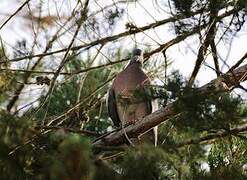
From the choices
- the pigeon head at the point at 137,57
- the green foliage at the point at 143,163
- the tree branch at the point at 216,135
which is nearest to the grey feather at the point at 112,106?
the pigeon head at the point at 137,57

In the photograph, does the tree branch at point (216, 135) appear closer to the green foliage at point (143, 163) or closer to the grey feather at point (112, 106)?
the green foliage at point (143, 163)

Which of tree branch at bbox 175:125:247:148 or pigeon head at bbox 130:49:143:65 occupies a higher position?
pigeon head at bbox 130:49:143:65

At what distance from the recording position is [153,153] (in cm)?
214

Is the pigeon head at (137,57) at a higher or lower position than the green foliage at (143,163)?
higher

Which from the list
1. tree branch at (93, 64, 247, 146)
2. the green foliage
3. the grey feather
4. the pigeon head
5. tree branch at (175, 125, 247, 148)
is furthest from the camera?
the pigeon head

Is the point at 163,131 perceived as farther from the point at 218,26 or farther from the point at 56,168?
the point at 56,168

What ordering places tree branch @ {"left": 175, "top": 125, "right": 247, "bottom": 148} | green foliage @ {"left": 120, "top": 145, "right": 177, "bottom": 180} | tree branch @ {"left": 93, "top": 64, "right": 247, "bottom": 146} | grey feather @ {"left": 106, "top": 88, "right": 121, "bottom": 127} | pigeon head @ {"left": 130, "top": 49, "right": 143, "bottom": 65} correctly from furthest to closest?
pigeon head @ {"left": 130, "top": 49, "right": 143, "bottom": 65}, grey feather @ {"left": 106, "top": 88, "right": 121, "bottom": 127}, tree branch @ {"left": 93, "top": 64, "right": 247, "bottom": 146}, tree branch @ {"left": 175, "top": 125, "right": 247, "bottom": 148}, green foliage @ {"left": 120, "top": 145, "right": 177, "bottom": 180}

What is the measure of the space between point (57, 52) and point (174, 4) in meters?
0.98

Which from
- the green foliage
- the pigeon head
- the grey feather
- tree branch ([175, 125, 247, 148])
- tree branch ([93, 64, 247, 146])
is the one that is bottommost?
the green foliage

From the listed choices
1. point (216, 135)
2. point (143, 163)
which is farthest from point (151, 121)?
point (143, 163)

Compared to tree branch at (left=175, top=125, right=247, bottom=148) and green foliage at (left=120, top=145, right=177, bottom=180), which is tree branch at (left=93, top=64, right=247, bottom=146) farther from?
green foliage at (left=120, top=145, right=177, bottom=180)

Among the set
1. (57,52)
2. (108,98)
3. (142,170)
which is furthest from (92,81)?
(142,170)

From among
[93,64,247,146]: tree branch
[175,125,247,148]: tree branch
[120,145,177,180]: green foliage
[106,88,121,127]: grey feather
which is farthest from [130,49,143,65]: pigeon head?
[120,145,177,180]: green foliage

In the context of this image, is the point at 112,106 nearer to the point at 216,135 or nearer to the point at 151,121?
the point at 151,121
